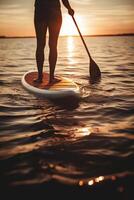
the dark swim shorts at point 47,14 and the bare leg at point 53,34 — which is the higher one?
the dark swim shorts at point 47,14

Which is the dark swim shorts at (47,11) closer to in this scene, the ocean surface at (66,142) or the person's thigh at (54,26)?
the person's thigh at (54,26)

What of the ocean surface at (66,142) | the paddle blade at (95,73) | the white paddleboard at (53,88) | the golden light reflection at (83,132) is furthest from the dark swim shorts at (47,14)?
the paddle blade at (95,73)

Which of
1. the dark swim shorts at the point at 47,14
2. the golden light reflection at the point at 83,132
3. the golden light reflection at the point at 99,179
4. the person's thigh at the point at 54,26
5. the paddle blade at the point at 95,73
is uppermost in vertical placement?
the dark swim shorts at the point at 47,14

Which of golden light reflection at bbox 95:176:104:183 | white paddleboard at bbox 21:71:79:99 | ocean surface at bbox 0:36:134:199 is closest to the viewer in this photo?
golden light reflection at bbox 95:176:104:183

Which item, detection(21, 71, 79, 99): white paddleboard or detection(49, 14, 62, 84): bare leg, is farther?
detection(49, 14, 62, 84): bare leg

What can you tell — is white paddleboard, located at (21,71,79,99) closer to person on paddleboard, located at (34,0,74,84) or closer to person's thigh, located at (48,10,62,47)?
person on paddleboard, located at (34,0,74,84)

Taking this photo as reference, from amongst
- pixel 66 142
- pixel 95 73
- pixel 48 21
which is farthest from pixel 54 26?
pixel 95 73

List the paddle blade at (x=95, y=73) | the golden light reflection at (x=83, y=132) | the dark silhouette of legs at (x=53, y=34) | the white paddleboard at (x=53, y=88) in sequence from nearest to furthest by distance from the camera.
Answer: the golden light reflection at (x=83, y=132) < the white paddleboard at (x=53, y=88) < the dark silhouette of legs at (x=53, y=34) < the paddle blade at (x=95, y=73)

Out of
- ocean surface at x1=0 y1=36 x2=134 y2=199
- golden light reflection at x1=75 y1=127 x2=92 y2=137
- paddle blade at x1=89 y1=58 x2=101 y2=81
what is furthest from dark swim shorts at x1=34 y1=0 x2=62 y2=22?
paddle blade at x1=89 y1=58 x2=101 y2=81

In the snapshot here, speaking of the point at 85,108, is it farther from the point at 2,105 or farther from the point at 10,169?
the point at 10,169

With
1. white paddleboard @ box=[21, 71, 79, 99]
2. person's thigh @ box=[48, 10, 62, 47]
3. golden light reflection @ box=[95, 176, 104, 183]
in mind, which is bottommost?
white paddleboard @ box=[21, 71, 79, 99]

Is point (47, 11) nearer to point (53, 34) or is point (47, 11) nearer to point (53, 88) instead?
point (53, 34)

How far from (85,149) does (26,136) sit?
100cm

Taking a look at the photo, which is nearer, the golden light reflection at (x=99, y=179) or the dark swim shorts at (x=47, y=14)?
the golden light reflection at (x=99, y=179)
